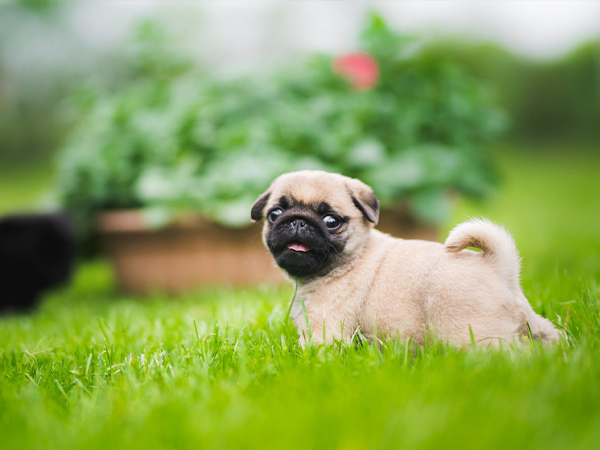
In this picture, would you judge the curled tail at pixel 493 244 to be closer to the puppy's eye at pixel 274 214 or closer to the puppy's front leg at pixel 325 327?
the puppy's front leg at pixel 325 327

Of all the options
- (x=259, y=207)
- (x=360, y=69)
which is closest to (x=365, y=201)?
(x=259, y=207)

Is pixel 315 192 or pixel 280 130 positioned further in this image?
pixel 280 130

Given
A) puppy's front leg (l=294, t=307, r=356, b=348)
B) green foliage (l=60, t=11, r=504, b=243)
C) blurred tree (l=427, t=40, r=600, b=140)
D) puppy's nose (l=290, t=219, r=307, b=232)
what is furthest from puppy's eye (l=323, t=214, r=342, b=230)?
blurred tree (l=427, t=40, r=600, b=140)

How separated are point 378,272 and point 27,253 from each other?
3.16 meters

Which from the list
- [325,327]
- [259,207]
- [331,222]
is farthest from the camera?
[259,207]

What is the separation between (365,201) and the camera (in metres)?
2.21

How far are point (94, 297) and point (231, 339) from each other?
2.82 meters

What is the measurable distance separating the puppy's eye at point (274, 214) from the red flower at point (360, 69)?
251 centimetres

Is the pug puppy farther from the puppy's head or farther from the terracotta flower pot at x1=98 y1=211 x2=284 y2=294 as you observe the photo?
the terracotta flower pot at x1=98 y1=211 x2=284 y2=294

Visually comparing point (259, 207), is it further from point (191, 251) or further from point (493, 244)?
point (191, 251)

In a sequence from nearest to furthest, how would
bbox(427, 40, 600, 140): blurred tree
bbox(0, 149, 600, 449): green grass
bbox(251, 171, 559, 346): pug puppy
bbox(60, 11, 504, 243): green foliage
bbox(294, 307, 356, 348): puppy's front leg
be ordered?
bbox(0, 149, 600, 449): green grass → bbox(251, 171, 559, 346): pug puppy → bbox(294, 307, 356, 348): puppy's front leg → bbox(60, 11, 504, 243): green foliage → bbox(427, 40, 600, 140): blurred tree

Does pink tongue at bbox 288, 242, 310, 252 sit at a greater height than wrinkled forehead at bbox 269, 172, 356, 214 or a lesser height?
lesser

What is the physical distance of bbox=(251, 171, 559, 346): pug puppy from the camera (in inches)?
70.0

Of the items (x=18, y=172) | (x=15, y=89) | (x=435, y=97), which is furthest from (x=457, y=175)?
(x=15, y=89)
